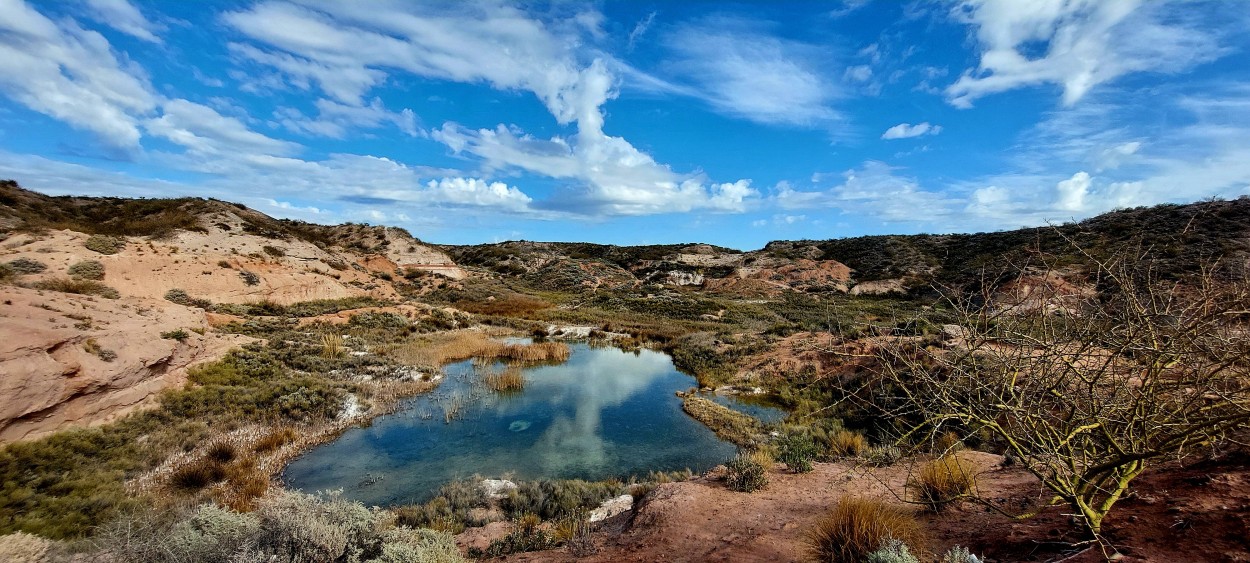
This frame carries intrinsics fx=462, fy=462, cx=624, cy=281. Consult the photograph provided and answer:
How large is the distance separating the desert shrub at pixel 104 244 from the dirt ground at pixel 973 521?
90.3 ft

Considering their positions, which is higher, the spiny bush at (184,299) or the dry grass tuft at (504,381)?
the spiny bush at (184,299)

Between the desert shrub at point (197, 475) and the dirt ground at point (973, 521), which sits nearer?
the dirt ground at point (973, 521)

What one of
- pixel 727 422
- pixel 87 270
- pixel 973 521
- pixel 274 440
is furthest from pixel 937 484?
pixel 87 270

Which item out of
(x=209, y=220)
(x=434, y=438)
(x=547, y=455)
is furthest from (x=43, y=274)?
(x=547, y=455)

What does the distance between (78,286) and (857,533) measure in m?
28.1

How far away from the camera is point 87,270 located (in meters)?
20.4

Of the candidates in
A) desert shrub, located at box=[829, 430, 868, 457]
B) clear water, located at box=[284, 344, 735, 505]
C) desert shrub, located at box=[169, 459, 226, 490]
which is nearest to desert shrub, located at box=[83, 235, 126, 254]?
clear water, located at box=[284, 344, 735, 505]

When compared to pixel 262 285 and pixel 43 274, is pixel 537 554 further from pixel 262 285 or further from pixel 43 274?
pixel 262 285

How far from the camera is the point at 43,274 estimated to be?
62.3ft

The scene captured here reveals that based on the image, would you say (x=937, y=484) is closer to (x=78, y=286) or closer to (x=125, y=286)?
(x=78, y=286)

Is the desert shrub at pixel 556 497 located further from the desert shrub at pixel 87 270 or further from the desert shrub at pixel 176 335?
the desert shrub at pixel 87 270

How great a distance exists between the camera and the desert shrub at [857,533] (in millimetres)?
5395

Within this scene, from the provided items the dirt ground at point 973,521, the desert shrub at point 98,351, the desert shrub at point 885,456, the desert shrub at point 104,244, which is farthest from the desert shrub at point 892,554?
the desert shrub at point 104,244

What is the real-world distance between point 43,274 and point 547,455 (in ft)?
77.1
